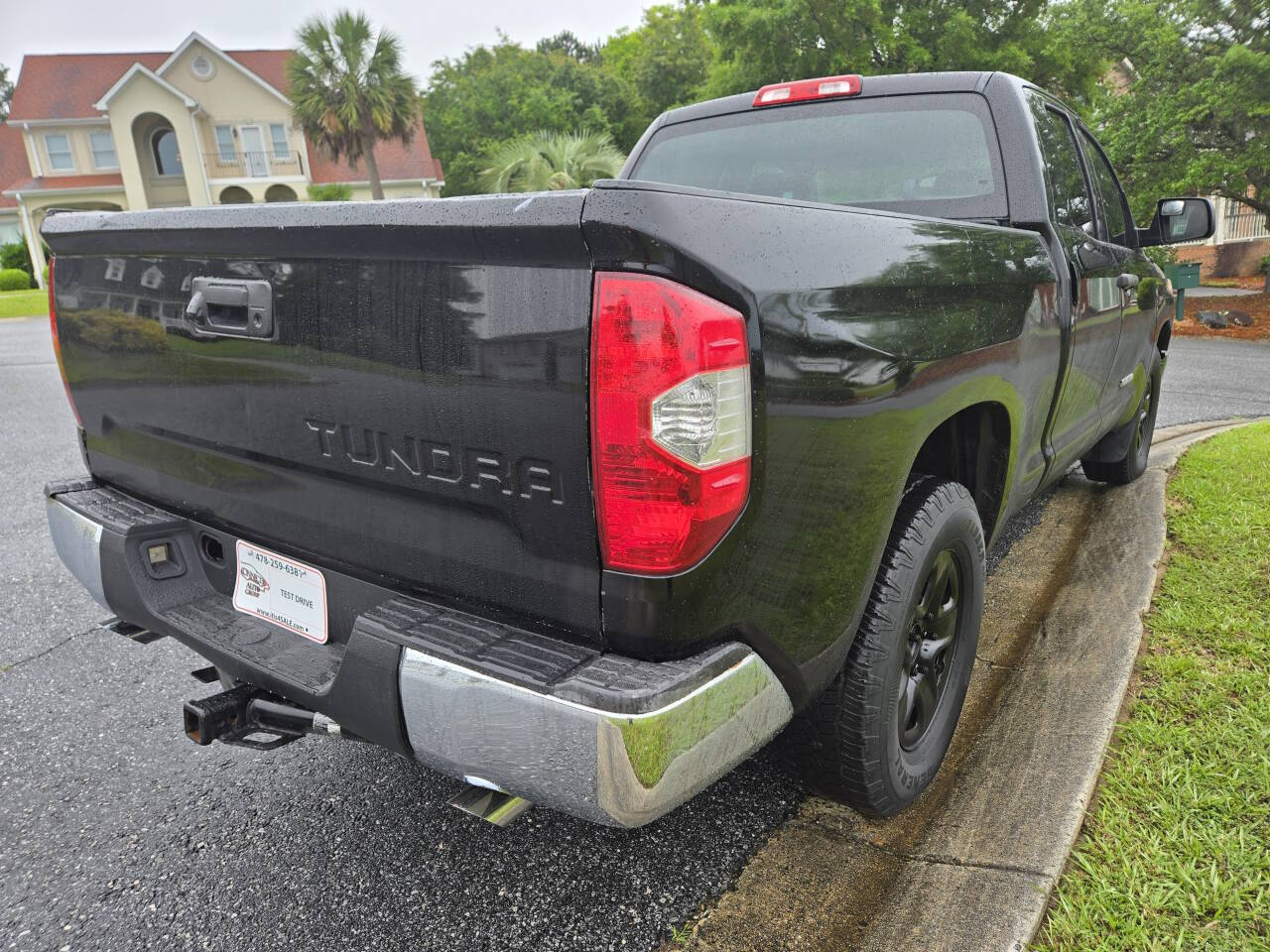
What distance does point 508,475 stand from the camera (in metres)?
1.58

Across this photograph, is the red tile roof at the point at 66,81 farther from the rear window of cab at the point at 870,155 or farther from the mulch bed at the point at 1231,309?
the rear window of cab at the point at 870,155

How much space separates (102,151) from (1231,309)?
38.8m

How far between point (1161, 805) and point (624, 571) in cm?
158

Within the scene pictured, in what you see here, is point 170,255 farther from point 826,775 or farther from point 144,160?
point 144,160

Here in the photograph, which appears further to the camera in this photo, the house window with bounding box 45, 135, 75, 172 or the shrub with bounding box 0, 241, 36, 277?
the house window with bounding box 45, 135, 75, 172

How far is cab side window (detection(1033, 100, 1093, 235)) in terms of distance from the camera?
3.10 metres

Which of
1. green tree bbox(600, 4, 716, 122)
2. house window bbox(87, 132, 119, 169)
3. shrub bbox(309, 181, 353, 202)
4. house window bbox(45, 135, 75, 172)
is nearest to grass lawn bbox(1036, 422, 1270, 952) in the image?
shrub bbox(309, 181, 353, 202)

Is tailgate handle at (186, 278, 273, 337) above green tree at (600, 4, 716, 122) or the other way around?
the other way around

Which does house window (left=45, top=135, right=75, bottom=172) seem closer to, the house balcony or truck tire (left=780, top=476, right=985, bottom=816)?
the house balcony

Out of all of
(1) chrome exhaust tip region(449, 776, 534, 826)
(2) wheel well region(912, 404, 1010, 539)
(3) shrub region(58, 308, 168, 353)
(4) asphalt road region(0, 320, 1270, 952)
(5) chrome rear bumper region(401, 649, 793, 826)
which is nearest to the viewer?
(5) chrome rear bumper region(401, 649, 793, 826)

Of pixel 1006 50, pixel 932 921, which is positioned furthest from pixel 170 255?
pixel 1006 50

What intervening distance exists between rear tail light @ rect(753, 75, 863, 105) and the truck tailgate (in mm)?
2103

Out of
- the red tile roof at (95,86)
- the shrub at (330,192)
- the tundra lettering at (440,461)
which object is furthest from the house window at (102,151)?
the tundra lettering at (440,461)

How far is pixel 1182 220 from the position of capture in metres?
4.22
